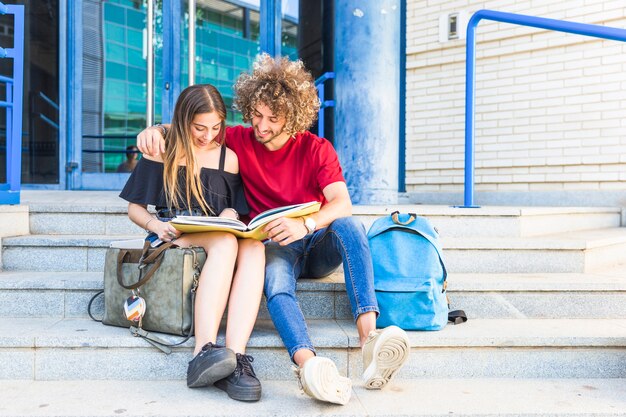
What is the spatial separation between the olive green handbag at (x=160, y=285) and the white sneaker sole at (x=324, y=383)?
576 millimetres

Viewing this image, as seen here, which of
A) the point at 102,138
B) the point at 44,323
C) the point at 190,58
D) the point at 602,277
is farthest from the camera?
the point at 102,138

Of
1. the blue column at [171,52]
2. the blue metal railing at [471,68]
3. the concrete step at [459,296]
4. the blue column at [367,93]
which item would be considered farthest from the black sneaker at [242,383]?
the blue column at [171,52]

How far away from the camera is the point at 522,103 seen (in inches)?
202

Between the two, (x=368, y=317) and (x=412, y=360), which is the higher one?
(x=368, y=317)

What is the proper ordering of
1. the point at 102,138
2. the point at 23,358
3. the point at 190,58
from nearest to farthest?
the point at 23,358 → the point at 190,58 → the point at 102,138

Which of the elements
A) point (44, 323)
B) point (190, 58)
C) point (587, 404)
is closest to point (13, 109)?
point (44, 323)

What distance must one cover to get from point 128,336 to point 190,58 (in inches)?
128

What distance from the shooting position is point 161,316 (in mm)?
2357

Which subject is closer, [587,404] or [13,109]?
[587,404]

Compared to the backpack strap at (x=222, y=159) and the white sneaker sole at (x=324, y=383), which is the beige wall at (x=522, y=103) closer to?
the backpack strap at (x=222, y=159)

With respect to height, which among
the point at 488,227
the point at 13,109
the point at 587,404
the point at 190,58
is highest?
the point at 190,58

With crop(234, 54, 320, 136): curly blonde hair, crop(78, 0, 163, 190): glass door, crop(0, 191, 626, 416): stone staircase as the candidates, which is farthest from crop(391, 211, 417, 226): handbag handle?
crop(78, 0, 163, 190): glass door

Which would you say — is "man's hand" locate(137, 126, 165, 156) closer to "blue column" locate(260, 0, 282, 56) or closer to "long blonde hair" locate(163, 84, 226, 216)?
"long blonde hair" locate(163, 84, 226, 216)

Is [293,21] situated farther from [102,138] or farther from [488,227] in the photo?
[488,227]
